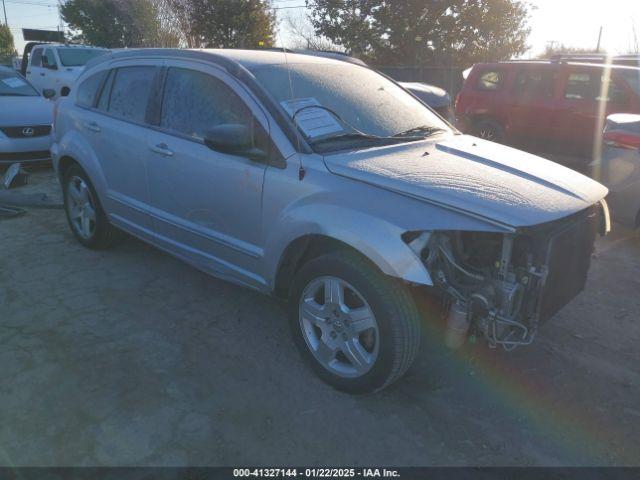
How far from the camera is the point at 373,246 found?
2568 millimetres

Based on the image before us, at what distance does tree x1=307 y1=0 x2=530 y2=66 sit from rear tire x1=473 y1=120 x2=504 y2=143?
12.5m

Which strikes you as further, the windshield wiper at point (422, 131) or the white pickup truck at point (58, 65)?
the white pickup truck at point (58, 65)

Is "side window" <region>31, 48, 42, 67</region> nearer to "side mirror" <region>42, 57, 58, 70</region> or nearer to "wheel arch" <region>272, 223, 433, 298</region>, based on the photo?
"side mirror" <region>42, 57, 58, 70</region>

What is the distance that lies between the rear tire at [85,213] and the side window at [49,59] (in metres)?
9.43

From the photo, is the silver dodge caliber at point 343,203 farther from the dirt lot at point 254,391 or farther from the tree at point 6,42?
the tree at point 6,42

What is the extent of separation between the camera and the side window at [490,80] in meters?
9.35

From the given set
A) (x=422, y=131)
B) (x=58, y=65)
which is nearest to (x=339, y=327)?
(x=422, y=131)

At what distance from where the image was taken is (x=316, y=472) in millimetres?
2430

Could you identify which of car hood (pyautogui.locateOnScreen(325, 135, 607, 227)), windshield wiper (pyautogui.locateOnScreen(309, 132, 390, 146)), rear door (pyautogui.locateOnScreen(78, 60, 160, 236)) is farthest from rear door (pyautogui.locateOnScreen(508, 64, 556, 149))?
rear door (pyautogui.locateOnScreen(78, 60, 160, 236))

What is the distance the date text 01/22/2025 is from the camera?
242 cm

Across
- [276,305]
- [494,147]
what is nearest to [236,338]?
[276,305]

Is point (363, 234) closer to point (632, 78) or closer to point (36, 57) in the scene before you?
point (632, 78)

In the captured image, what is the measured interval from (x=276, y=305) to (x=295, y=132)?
1.49 metres

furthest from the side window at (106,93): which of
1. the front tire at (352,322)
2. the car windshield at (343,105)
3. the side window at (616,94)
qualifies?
the side window at (616,94)
